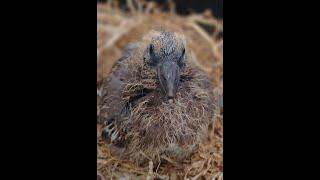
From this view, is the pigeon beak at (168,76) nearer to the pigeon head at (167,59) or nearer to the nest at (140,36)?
the pigeon head at (167,59)

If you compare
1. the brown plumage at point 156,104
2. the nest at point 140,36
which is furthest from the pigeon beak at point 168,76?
the nest at point 140,36

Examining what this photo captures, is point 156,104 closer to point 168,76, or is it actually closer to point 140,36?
point 168,76

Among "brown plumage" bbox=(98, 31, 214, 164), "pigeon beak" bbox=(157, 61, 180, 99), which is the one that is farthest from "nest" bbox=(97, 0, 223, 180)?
"pigeon beak" bbox=(157, 61, 180, 99)

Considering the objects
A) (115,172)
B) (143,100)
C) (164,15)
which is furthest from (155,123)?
(164,15)

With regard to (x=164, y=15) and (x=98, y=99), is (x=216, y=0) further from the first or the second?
(x=98, y=99)

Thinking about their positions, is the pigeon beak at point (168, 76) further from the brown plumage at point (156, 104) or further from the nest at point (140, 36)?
the nest at point (140, 36)

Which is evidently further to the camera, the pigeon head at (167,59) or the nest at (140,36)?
the nest at (140,36)
